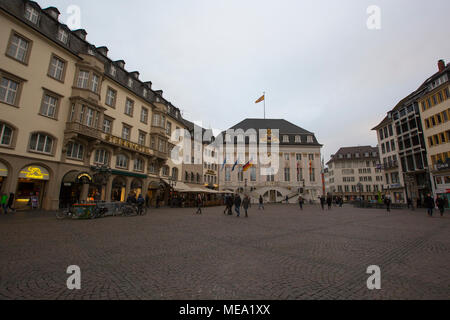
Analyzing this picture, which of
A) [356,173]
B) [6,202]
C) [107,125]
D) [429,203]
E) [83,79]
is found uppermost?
[83,79]

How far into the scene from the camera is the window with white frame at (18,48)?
1612 cm

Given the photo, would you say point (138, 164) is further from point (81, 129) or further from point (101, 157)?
point (81, 129)

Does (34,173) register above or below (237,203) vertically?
above

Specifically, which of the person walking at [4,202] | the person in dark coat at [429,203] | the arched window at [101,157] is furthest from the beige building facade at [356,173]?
the person walking at [4,202]

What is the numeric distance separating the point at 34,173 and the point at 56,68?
9.40m

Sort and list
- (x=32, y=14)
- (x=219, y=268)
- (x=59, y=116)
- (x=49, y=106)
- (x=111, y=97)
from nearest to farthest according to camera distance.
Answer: (x=219, y=268) → (x=32, y=14) → (x=49, y=106) → (x=59, y=116) → (x=111, y=97)

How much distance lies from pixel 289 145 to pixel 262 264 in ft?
173

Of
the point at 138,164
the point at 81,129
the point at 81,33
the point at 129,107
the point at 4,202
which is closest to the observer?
the point at 4,202

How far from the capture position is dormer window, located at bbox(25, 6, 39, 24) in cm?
1727

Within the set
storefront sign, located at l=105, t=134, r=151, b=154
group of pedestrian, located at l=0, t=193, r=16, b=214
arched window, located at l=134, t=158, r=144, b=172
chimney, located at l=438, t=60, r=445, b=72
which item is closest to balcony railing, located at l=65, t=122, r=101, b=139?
storefront sign, located at l=105, t=134, r=151, b=154

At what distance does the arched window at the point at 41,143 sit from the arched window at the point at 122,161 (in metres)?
6.86

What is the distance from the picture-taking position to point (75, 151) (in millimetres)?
20406

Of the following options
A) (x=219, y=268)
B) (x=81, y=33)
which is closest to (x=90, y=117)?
(x=81, y=33)
